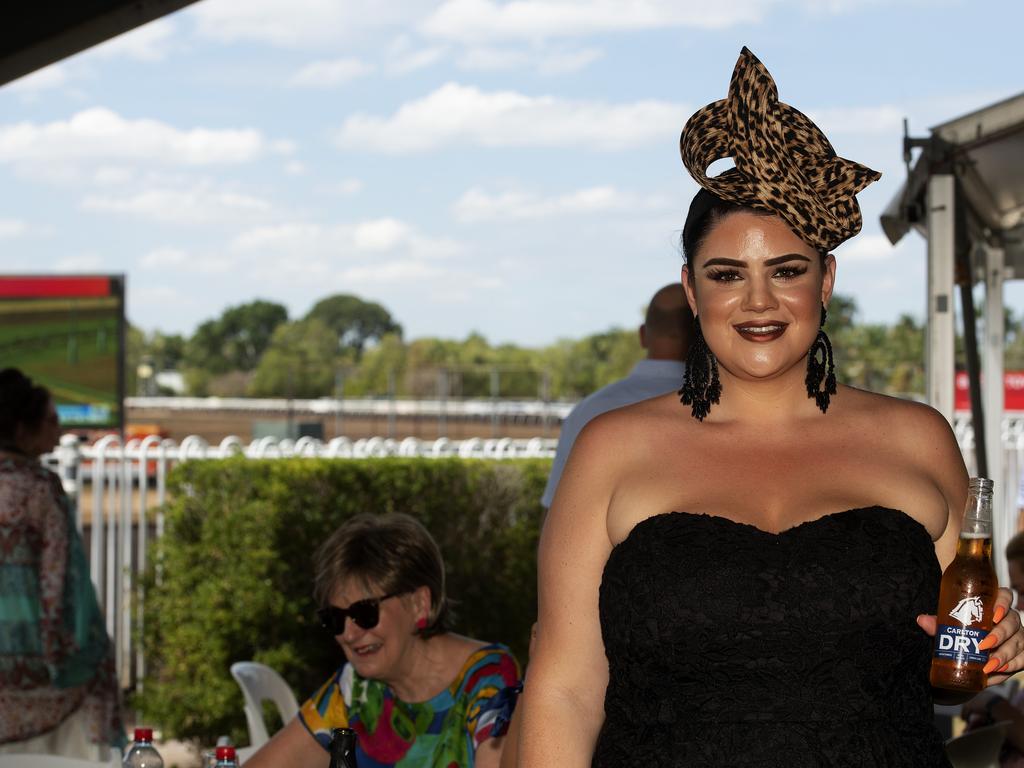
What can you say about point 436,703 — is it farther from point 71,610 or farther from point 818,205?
point 71,610

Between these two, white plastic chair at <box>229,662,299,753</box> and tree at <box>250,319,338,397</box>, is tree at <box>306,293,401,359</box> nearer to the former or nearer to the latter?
tree at <box>250,319,338,397</box>

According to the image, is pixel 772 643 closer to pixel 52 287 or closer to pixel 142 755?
pixel 142 755

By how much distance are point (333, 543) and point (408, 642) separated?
1.05 feet

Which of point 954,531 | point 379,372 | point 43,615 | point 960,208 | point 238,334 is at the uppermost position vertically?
point 238,334

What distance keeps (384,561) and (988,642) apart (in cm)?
171

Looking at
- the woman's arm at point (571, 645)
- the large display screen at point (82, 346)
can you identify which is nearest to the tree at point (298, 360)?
the large display screen at point (82, 346)

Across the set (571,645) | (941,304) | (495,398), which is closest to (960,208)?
(941,304)

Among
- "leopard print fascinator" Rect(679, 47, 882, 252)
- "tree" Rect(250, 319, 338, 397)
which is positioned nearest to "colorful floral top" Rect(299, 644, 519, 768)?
"leopard print fascinator" Rect(679, 47, 882, 252)

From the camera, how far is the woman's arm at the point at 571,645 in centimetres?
212

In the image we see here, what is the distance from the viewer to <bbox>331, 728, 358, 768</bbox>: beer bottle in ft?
8.82

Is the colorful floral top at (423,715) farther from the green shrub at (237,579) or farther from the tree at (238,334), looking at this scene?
the tree at (238,334)

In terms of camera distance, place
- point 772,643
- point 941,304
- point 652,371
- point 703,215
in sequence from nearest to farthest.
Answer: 1. point 772,643
2. point 703,215
3. point 652,371
4. point 941,304

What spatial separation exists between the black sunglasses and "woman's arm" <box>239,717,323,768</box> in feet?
0.88

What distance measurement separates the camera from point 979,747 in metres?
4.12
